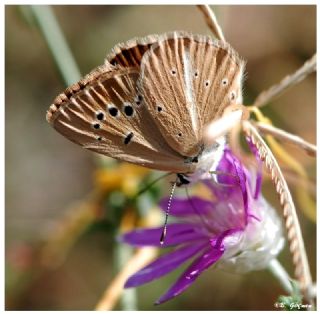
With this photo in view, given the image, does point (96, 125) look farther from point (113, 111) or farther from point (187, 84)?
point (187, 84)

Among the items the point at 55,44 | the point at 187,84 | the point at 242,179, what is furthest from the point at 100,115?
the point at 55,44

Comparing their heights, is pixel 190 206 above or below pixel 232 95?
below

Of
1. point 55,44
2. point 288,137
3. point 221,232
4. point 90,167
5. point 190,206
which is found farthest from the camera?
point 90,167

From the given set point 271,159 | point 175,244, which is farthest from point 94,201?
point 271,159

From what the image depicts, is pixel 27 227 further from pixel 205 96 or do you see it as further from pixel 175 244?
pixel 205 96

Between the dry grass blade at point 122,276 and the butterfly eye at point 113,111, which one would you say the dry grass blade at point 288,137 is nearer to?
the butterfly eye at point 113,111

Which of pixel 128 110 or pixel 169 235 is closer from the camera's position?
pixel 128 110
